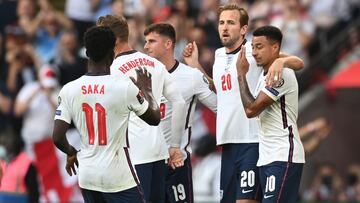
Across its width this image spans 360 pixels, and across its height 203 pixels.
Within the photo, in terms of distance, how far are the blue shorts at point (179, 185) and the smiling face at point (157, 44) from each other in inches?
48.6

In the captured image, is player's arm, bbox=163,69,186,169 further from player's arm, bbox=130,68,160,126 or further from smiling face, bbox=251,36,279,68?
player's arm, bbox=130,68,160,126

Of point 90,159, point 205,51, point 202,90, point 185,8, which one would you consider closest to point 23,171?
point 202,90

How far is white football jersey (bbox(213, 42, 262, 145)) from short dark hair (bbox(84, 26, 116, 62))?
252cm

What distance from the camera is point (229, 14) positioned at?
14109 millimetres

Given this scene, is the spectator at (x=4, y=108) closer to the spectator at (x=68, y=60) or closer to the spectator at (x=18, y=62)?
the spectator at (x=18, y=62)

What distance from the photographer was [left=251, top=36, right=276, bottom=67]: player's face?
1345 centimetres

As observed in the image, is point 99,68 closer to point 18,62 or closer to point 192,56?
point 192,56

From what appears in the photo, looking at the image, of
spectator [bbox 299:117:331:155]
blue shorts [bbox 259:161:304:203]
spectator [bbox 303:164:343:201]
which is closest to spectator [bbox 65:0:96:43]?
spectator [bbox 299:117:331:155]

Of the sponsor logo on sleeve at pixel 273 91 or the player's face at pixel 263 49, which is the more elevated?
the player's face at pixel 263 49

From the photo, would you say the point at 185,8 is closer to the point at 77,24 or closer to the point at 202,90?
the point at 77,24

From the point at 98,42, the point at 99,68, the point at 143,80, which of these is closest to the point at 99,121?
the point at 99,68

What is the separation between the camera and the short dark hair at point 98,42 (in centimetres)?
1175

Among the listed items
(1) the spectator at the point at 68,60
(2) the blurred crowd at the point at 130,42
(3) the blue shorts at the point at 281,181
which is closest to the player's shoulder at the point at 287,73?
(3) the blue shorts at the point at 281,181

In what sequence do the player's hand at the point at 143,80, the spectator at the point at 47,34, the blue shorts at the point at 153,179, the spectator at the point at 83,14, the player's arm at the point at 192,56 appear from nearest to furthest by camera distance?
the player's hand at the point at 143,80
the blue shorts at the point at 153,179
the player's arm at the point at 192,56
the spectator at the point at 47,34
the spectator at the point at 83,14
